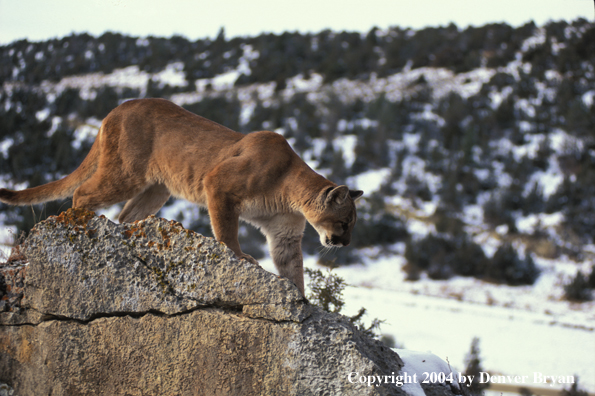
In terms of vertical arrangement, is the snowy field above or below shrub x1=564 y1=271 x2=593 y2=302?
below

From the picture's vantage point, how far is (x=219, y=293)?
2.76m

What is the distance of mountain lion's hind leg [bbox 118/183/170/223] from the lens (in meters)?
4.35

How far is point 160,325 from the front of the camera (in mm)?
2809

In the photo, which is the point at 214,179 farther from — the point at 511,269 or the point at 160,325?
the point at 511,269

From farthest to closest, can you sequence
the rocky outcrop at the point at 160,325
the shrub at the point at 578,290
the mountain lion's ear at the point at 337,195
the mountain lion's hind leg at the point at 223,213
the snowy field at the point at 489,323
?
1. the shrub at the point at 578,290
2. the snowy field at the point at 489,323
3. the mountain lion's ear at the point at 337,195
4. the mountain lion's hind leg at the point at 223,213
5. the rocky outcrop at the point at 160,325

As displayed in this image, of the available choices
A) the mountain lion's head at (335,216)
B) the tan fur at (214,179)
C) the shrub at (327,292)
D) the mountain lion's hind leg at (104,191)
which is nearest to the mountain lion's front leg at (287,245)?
the tan fur at (214,179)

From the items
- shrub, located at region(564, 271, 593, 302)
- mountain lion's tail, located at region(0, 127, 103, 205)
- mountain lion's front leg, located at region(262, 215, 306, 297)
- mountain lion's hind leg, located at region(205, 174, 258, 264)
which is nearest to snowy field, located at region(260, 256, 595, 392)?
shrub, located at region(564, 271, 593, 302)

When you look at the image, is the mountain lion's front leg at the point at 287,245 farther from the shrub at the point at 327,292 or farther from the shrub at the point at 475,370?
the shrub at the point at 475,370

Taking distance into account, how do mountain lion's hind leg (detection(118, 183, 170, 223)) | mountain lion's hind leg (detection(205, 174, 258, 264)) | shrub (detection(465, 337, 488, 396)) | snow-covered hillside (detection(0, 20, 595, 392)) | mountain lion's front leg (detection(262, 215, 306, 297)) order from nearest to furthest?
1. mountain lion's hind leg (detection(205, 174, 258, 264))
2. mountain lion's front leg (detection(262, 215, 306, 297))
3. mountain lion's hind leg (detection(118, 183, 170, 223))
4. shrub (detection(465, 337, 488, 396))
5. snow-covered hillside (detection(0, 20, 595, 392))

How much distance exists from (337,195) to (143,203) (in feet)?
5.91

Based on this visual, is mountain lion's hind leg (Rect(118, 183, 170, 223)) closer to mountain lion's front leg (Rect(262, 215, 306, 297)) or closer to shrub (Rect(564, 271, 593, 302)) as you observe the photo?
mountain lion's front leg (Rect(262, 215, 306, 297))

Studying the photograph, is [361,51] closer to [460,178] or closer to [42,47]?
[460,178]

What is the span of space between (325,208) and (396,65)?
22529 mm

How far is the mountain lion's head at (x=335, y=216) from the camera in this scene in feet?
12.4
